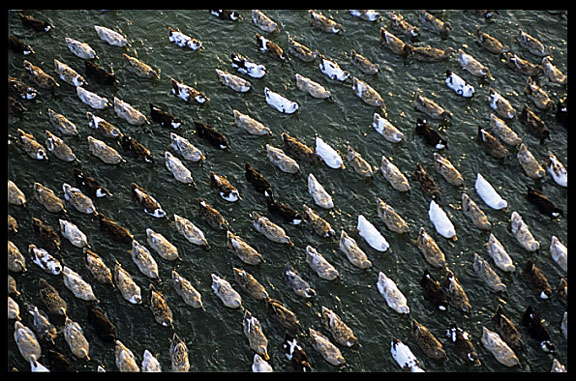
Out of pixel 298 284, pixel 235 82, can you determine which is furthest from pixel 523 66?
pixel 298 284

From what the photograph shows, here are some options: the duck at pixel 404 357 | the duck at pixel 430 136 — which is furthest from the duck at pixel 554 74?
the duck at pixel 404 357

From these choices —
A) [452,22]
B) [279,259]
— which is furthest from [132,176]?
[452,22]

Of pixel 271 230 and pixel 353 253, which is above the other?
pixel 353 253

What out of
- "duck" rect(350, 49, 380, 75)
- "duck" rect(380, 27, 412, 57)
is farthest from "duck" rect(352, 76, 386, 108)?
"duck" rect(380, 27, 412, 57)

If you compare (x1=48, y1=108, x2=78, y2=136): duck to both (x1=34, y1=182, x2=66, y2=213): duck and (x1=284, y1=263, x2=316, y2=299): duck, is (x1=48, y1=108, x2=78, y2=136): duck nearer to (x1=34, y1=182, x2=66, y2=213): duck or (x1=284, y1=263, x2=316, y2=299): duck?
(x1=34, y1=182, x2=66, y2=213): duck

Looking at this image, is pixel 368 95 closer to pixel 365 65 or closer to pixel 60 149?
pixel 365 65

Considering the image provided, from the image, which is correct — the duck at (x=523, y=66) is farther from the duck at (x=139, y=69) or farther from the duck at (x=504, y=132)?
the duck at (x=139, y=69)
